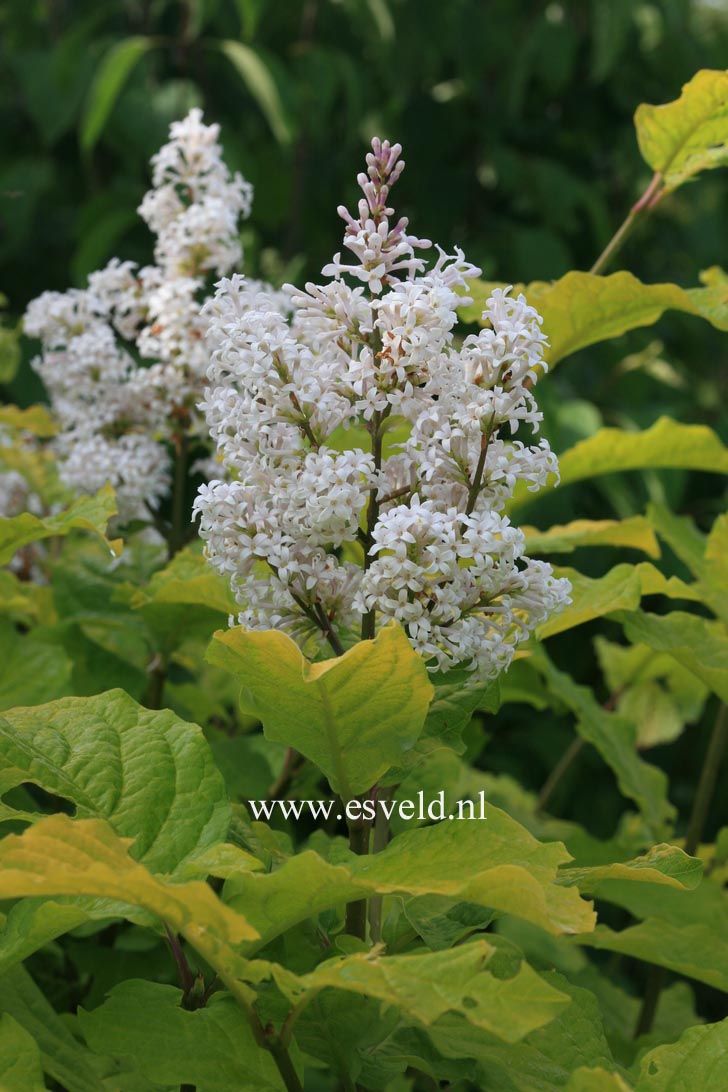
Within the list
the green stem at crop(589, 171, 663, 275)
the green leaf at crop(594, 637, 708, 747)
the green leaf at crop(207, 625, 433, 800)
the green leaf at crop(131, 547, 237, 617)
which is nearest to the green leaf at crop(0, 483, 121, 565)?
the green leaf at crop(131, 547, 237, 617)

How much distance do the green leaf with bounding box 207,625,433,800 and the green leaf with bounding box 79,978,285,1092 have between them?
0.53 ft

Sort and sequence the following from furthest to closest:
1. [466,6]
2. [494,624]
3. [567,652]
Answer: [466,6]
[567,652]
[494,624]

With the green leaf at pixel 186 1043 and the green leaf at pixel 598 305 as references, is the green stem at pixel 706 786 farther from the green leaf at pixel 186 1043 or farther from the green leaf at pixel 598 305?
the green leaf at pixel 186 1043

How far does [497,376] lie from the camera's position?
30.4 inches

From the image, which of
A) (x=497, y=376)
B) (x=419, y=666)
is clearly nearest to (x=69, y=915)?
(x=419, y=666)

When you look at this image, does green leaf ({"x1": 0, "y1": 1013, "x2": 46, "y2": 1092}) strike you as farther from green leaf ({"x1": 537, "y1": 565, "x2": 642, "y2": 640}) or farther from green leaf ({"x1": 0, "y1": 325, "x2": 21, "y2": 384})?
green leaf ({"x1": 0, "y1": 325, "x2": 21, "y2": 384})

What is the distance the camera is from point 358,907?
821 millimetres

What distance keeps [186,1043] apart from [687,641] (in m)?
0.58

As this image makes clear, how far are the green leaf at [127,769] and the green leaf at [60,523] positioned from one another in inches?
5.3

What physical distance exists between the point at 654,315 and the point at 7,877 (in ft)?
2.57

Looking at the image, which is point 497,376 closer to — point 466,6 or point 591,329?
point 591,329

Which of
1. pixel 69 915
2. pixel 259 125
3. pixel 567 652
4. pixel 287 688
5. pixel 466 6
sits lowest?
pixel 567 652

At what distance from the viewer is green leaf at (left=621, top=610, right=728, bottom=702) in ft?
3.35

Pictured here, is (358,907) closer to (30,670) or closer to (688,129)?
(30,670)
